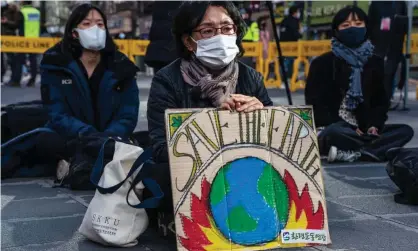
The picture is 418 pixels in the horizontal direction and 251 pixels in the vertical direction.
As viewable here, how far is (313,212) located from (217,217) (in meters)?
0.45

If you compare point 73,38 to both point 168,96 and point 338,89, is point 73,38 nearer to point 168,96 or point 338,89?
point 168,96

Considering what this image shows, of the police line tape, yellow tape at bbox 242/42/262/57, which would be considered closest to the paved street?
the police line tape

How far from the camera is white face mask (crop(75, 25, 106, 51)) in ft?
16.1

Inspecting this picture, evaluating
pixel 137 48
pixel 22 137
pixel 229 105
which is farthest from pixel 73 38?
pixel 137 48

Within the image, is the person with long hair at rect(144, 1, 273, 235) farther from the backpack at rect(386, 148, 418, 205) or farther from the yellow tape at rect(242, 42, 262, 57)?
the yellow tape at rect(242, 42, 262, 57)

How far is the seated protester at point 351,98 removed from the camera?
5684 mm

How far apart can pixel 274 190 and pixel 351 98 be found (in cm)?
286

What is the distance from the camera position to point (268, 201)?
3057 millimetres

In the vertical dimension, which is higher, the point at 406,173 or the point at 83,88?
the point at 83,88

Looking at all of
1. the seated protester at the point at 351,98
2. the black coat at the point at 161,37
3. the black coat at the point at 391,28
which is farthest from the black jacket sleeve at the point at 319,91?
the black coat at the point at 391,28

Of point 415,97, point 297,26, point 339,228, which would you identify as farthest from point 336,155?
point 297,26

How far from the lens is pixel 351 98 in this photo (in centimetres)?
575

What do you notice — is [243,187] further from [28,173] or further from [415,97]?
[415,97]

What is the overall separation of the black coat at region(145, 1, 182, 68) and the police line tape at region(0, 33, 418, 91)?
28.5 ft
